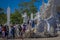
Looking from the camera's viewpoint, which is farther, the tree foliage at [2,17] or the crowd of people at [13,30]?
the tree foliage at [2,17]

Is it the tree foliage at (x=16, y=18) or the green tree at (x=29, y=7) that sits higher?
the green tree at (x=29, y=7)

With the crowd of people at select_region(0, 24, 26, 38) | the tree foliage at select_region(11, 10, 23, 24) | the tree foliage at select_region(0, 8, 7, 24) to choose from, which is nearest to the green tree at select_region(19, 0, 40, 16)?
the tree foliage at select_region(11, 10, 23, 24)

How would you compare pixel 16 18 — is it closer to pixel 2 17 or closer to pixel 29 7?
pixel 2 17

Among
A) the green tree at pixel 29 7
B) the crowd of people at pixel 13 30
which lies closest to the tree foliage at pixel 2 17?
the crowd of people at pixel 13 30

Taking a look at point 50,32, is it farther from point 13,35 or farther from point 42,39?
point 13,35

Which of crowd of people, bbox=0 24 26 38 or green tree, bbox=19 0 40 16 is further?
green tree, bbox=19 0 40 16

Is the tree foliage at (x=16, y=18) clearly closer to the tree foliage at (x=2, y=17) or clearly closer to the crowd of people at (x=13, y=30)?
the crowd of people at (x=13, y=30)

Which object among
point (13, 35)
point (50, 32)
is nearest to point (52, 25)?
point (50, 32)

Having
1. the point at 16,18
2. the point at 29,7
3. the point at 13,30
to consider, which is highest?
the point at 29,7

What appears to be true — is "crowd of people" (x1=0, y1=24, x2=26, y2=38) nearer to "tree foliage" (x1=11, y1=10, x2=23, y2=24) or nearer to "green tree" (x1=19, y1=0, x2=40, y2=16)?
"tree foliage" (x1=11, y1=10, x2=23, y2=24)

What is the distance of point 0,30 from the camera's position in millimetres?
15344

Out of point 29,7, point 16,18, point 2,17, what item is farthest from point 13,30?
point 29,7

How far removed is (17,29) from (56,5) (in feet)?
9.49

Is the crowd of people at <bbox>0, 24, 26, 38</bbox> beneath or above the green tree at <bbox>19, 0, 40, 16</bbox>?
beneath
